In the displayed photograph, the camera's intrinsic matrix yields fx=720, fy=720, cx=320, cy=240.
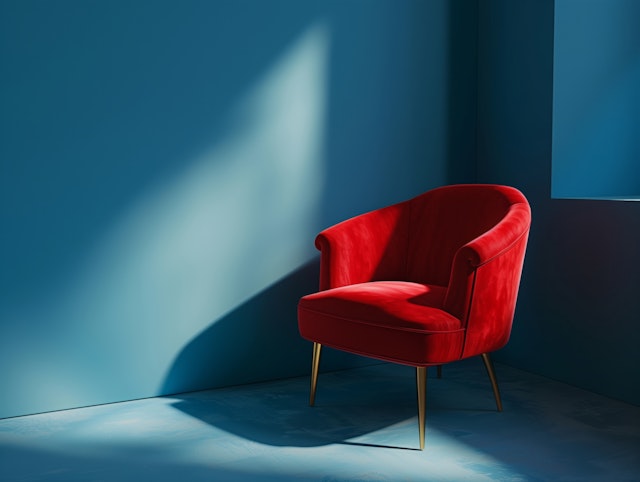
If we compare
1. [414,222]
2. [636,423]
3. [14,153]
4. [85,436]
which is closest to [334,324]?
[414,222]

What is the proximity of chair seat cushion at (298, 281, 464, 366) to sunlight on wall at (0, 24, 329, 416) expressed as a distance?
1.50ft

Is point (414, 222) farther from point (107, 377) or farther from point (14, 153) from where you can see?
point (14, 153)

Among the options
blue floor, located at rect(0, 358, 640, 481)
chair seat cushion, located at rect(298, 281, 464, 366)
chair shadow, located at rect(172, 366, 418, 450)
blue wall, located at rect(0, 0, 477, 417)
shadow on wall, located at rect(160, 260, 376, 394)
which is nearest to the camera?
blue floor, located at rect(0, 358, 640, 481)

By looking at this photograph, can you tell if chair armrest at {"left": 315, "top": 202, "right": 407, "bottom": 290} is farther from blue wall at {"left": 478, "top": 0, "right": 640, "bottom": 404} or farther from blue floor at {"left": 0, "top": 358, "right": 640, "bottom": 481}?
blue wall at {"left": 478, "top": 0, "right": 640, "bottom": 404}

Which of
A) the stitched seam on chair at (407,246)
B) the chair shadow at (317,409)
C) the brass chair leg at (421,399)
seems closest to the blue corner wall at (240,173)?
the chair shadow at (317,409)

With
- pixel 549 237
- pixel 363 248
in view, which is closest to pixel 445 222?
pixel 363 248

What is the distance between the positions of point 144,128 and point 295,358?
3.51 feet

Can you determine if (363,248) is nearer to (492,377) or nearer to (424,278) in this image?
(424,278)

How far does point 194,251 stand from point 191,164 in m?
0.32

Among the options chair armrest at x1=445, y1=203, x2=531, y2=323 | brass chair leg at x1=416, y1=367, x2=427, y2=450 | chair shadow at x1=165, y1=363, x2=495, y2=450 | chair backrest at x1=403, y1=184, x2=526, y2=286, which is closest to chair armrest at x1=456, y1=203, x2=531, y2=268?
chair armrest at x1=445, y1=203, x2=531, y2=323

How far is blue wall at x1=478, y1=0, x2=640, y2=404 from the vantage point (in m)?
2.52

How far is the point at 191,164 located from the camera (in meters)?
2.60

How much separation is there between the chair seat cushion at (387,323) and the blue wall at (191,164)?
1.59 feet

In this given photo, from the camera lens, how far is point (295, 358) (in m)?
2.88
